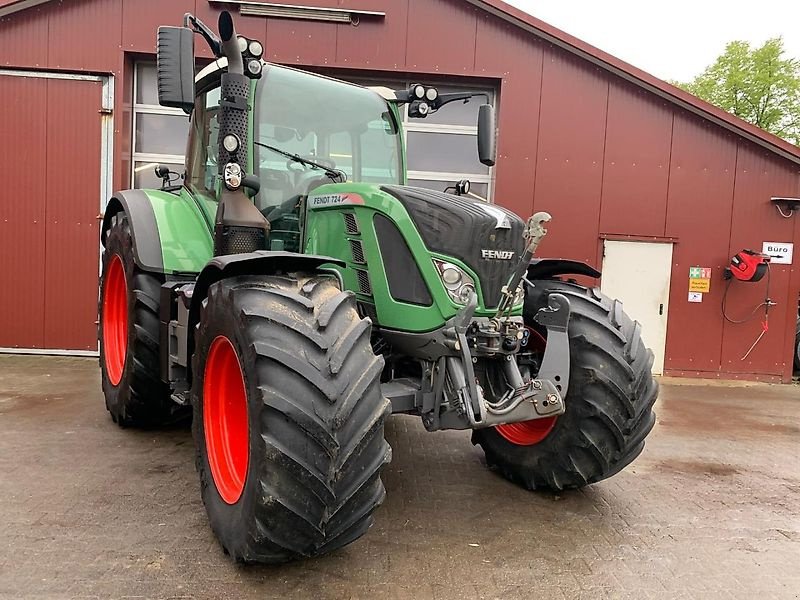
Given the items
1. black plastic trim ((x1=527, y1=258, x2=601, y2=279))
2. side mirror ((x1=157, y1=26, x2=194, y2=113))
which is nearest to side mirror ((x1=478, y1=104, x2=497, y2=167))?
black plastic trim ((x1=527, y1=258, x2=601, y2=279))

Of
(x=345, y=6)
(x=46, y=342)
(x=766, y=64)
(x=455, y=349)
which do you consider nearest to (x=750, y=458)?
(x=455, y=349)

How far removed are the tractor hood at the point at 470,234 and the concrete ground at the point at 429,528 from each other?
3.95 ft

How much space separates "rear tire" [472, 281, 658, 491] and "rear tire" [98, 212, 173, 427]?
252cm

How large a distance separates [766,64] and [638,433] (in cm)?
2843

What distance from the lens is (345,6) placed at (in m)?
7.81

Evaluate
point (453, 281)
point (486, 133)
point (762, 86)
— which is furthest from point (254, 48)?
point (762, 86)

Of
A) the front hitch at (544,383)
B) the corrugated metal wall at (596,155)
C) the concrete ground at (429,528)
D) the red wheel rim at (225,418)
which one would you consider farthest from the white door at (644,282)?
the red wheel rim at (225,418)

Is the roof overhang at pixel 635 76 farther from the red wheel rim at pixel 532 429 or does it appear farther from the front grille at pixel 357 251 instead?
the front grille at pixel 357 251

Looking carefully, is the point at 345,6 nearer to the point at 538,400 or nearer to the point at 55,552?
the point at 538,400

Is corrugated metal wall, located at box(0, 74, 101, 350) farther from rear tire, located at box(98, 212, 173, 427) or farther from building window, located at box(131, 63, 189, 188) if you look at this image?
rear tire, located at box(98, 212, 173, 427)

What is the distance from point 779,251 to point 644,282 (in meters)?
1.75

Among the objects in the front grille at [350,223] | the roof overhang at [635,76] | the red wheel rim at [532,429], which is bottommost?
the red wheel rim at [532,429]

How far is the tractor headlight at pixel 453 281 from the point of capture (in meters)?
3.02

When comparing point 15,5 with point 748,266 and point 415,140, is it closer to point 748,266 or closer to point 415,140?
point 415,140
